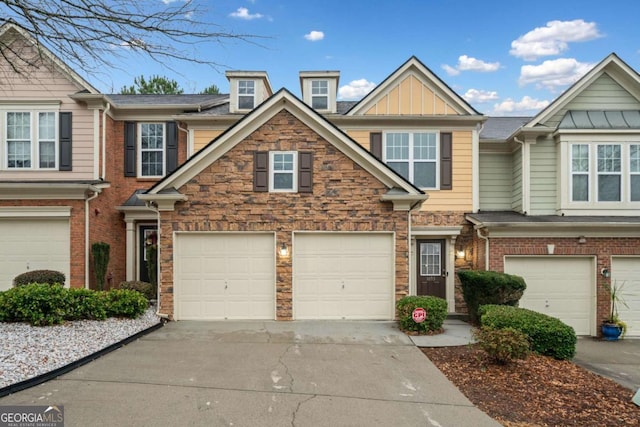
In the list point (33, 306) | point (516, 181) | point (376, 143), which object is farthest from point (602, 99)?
point (33, 306)

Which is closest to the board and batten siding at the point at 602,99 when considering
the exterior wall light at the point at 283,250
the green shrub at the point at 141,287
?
the exterior wall light at the point at 283,250

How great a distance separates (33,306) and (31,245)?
419cm

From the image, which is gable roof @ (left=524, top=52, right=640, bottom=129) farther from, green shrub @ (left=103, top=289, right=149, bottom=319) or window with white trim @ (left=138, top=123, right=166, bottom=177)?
green shrub @ (left=103, top=289, right=149, bottom=319)

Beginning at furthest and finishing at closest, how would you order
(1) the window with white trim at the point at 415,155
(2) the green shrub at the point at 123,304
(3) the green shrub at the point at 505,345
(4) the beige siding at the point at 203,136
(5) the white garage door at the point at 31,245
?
(4) the beige siding at the point at 203,136
(1) the window with white trim at the point at 415,155
(5) the white garage door at the point at 31,245
(2) the green shrub at the point at 123,304
(3) the green shrub at the point at 505,345

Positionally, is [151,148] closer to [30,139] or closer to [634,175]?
[30,139]

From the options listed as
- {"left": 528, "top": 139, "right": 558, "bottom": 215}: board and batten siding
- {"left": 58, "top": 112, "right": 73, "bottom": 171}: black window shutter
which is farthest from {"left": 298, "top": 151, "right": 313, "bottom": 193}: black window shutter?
{"left": 58, "top": 112, "right": 73, "bottom": 171}: black window shutter

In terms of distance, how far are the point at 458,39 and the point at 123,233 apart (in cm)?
1445

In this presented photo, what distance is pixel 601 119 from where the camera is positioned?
41.7ft

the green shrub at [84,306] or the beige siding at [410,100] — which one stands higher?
the beige siding at [410,100]

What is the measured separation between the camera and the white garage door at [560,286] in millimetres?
11883

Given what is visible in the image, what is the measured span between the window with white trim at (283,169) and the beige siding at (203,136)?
145 inches

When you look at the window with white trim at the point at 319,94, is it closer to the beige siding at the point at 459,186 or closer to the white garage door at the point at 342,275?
the beige siding at the point at 459,186

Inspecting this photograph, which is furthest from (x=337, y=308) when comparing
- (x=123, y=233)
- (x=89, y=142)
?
(x=89, y=142)

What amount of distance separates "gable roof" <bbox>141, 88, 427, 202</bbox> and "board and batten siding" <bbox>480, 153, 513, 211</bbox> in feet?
15.3
